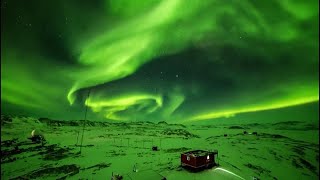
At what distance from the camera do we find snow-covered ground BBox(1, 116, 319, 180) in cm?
1748

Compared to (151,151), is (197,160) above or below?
below

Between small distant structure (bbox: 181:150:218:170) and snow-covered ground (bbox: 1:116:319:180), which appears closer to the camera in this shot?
snow-covered ground (bbox: 1:116:319:180)

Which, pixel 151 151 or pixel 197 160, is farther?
pixel 151 151

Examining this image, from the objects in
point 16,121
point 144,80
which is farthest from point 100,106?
point 16,121

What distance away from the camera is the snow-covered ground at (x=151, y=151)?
1748 centimetres

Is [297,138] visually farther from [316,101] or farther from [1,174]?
[1,174]

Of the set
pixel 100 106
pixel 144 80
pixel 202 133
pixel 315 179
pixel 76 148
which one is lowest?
pixel 315 179

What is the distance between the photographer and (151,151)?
22.7m

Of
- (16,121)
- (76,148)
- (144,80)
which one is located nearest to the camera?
(16,121)

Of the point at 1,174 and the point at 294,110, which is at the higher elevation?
the point at 294,110

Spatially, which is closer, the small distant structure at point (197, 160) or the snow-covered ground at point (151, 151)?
the snow-covered ground at point (151, 151)

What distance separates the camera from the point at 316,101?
2212 centimetres

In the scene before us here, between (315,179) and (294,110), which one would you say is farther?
(294,110)

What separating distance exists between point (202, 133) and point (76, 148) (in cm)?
1301
